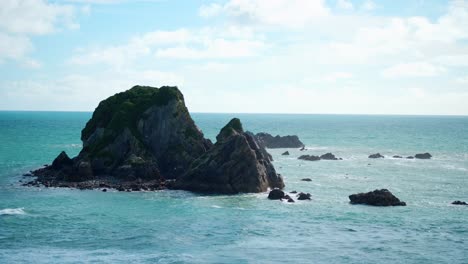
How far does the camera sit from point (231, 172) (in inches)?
3588

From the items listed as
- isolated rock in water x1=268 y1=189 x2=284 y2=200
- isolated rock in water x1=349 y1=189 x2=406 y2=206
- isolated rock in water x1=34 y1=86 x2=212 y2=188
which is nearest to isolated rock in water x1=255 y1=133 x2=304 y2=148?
isolated rock in water x1=34 y1=86 x2=212 y2=188

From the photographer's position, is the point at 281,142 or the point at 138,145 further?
the point at 281,142

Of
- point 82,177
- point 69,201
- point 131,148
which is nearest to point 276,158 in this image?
point 131,148

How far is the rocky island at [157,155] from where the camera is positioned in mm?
91562

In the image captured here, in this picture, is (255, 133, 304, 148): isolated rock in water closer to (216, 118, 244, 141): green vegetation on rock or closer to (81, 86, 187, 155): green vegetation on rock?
(81, 86, 187, 155): green vegetation on rock

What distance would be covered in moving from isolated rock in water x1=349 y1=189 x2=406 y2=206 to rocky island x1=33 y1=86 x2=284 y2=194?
17247mm

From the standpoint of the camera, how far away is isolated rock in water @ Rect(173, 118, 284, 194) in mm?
90375

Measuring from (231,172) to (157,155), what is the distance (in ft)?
77.8

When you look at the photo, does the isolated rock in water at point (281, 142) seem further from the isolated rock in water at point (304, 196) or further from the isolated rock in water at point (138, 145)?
the isolated rock in water at point (304, 196)

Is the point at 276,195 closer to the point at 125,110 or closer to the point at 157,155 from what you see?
the point at 157,155

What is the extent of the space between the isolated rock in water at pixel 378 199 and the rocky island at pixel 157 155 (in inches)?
679

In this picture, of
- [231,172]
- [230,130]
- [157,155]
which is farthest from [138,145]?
[231,172]

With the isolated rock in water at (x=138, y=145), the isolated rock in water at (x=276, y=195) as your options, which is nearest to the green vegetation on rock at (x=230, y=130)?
the isolated rock in water at (x=138, y=145)

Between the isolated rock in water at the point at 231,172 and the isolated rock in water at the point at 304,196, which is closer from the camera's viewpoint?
the isolated rock in water at the point at 304,196
